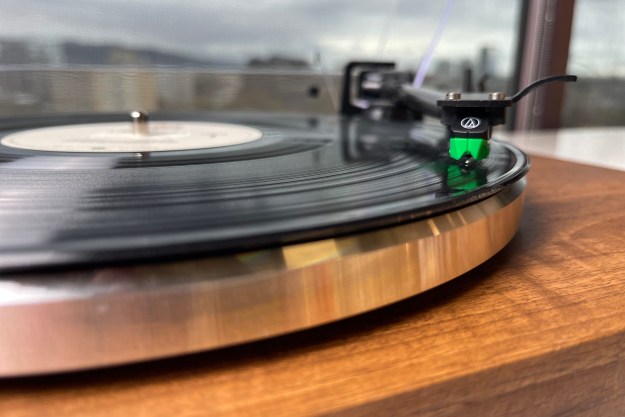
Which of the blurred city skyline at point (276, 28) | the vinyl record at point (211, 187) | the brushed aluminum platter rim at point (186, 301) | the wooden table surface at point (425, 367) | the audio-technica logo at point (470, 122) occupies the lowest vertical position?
the wooden table surface at point (425, 367)

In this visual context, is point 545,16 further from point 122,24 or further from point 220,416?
point 220,416

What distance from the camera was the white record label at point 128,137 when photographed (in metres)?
0.53

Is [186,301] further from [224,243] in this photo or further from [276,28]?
[276,28]

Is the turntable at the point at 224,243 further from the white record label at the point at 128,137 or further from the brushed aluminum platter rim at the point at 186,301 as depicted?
the white record label at the point at 128,137

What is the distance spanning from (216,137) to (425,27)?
810mm

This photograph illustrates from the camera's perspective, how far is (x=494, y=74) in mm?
1401

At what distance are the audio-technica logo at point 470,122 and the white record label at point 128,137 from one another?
261 mm

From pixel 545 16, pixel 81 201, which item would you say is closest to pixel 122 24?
pixel 81 201

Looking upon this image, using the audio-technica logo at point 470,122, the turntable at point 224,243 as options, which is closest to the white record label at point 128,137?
the turntable at point 224,243

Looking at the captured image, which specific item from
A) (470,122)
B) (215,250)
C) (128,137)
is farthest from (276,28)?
(215,250)

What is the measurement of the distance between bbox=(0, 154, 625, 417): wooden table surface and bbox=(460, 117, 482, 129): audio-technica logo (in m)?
0.11

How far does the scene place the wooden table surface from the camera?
22 cm

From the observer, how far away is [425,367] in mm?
242

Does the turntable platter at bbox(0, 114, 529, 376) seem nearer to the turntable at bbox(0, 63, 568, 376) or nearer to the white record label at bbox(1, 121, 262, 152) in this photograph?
the turntable at bbox(0, 63, 568, 376)
